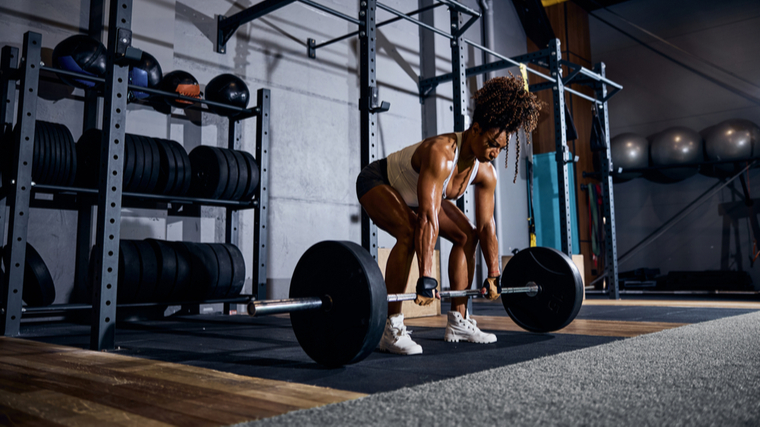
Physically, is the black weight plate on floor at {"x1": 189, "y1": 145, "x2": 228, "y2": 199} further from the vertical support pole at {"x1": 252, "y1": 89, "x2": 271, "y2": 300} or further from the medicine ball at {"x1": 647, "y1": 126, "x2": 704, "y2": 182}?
the medicine ball at {"x1": 647, "y1": 126, "x2": 704, "y2": 182}

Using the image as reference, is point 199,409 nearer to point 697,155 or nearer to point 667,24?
point 697,155

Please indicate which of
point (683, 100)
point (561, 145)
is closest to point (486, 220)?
point (561, 145)

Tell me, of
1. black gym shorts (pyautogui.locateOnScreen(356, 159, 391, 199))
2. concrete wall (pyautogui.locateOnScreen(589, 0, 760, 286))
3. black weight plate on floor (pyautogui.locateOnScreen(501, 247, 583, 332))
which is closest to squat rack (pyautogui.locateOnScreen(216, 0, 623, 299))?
black gym shorts (pyautogui.locateOnScreen(356, 159, 391, 199))

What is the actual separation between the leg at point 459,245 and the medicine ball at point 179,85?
6.37 feet

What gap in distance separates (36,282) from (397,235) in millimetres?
2041

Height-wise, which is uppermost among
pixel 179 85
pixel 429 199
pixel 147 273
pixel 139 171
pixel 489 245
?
pixel 179 85

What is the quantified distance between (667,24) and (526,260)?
650 cm

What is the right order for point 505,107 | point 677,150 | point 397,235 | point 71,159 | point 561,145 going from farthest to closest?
point 677,150, point 561,145, point 71,159, point 397,235, point 505,107

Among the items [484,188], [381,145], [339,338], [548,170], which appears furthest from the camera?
[548,170]

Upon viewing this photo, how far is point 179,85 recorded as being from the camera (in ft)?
11.0

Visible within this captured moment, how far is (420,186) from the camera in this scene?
1885 millimetres

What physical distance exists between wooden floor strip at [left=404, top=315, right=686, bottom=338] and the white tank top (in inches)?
35.8

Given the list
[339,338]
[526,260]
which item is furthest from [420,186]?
[526,260]

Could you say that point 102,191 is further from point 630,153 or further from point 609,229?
point 630,153
